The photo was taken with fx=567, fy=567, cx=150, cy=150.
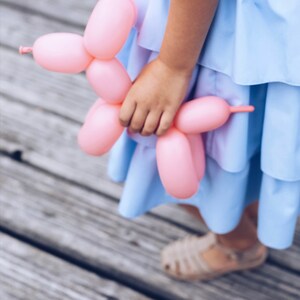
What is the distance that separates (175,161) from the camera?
31.3 inches

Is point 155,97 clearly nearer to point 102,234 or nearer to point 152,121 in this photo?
point 152,121

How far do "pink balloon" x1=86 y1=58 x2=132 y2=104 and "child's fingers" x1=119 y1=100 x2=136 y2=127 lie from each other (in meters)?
0.02

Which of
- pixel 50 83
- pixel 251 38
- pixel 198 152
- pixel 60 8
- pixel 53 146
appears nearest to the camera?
pixel 251 38

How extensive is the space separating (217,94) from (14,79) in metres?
0.84

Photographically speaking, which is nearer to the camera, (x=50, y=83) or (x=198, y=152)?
(x=198, y=152)

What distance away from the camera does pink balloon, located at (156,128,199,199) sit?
0.79 metres

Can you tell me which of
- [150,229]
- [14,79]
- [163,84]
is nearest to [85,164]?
[150,229]

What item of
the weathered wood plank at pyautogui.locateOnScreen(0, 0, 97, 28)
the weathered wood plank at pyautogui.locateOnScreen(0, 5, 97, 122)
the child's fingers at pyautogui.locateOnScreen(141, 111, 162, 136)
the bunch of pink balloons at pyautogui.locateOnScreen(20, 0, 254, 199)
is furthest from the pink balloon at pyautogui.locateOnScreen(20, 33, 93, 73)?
the weathered wood plank at pyautogui.locateOnScreen(0, 0, 97, 28)

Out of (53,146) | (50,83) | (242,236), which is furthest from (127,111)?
(50,83)

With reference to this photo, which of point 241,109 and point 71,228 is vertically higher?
point 241,109

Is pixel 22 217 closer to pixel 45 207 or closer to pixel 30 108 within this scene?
pixel 45 207

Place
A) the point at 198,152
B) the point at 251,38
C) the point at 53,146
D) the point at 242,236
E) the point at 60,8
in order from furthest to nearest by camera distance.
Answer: the point at 60,8
the point at 53,146
the point at 242,236
the point at 198,152
the point at 251,38

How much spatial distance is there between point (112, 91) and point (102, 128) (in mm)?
56

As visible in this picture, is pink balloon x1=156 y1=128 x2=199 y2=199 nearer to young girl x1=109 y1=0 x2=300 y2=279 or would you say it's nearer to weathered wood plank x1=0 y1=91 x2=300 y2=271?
young girl x1=109 y1=0 x2=300 y2=279
